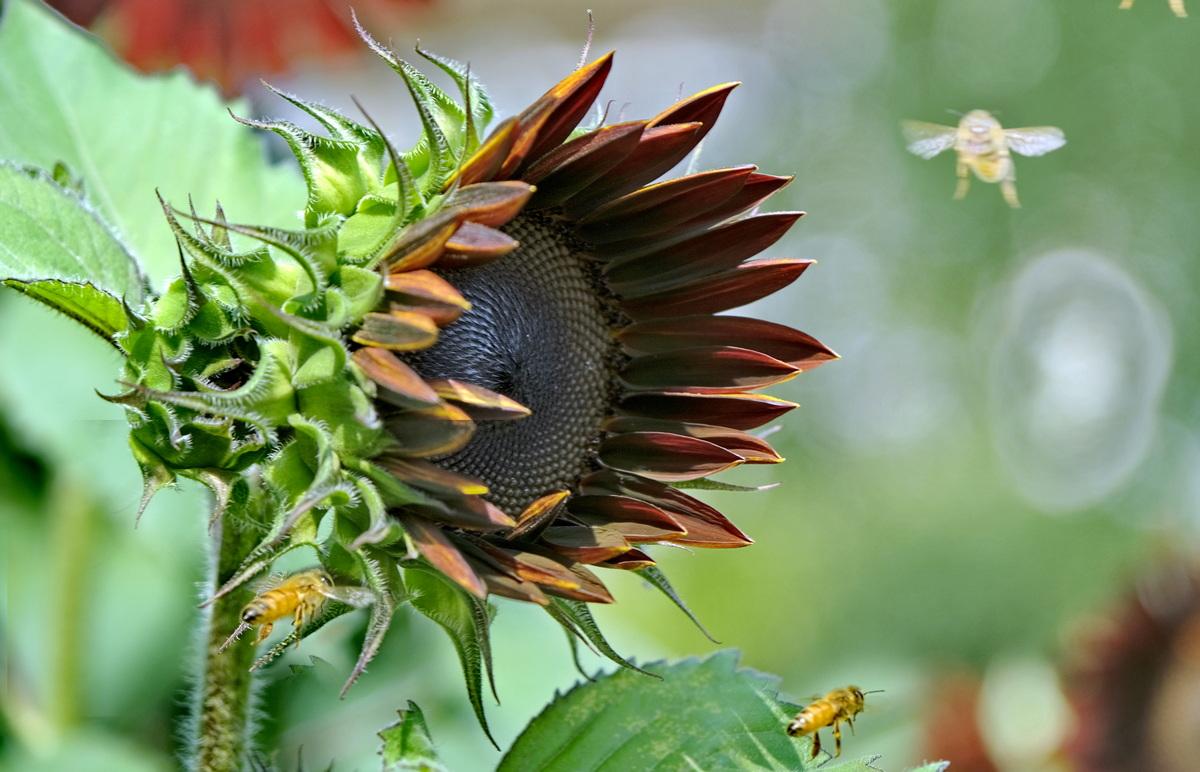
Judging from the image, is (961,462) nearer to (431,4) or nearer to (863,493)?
(863,493)

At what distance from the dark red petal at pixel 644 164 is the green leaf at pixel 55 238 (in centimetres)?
22

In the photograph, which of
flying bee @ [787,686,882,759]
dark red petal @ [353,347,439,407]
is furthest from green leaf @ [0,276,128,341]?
flying bee @ [787,686,882,759]

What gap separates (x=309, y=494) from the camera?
485 millimetres

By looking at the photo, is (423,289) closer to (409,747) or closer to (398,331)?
(398,331)

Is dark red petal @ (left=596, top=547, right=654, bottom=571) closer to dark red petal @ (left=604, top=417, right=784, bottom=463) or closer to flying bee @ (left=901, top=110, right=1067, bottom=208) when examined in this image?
dark red petal @ (left=604, top=417, right=784, bottom=463)

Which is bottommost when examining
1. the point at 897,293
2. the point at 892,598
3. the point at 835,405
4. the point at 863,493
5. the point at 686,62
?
the point at 892,598

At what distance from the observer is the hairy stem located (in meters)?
0.61

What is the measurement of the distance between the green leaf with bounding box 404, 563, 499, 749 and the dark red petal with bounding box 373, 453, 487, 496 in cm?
4

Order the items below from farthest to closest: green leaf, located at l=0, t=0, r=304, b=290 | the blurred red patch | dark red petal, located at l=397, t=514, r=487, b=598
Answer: the blurred red patch → green leaf, located at l=0, t=0, r=304, b=290 → dark red petal, located at l=397, t=514, r=487, b=598

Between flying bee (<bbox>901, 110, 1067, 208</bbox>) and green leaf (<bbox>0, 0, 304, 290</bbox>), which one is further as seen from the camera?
flying bee (<bbox>901, 110, 1067, 208</bbox>)

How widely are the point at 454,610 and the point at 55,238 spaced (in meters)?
0.28

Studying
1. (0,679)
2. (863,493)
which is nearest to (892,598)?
(863,493)

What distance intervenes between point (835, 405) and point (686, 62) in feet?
6.56

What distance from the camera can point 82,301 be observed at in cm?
54
